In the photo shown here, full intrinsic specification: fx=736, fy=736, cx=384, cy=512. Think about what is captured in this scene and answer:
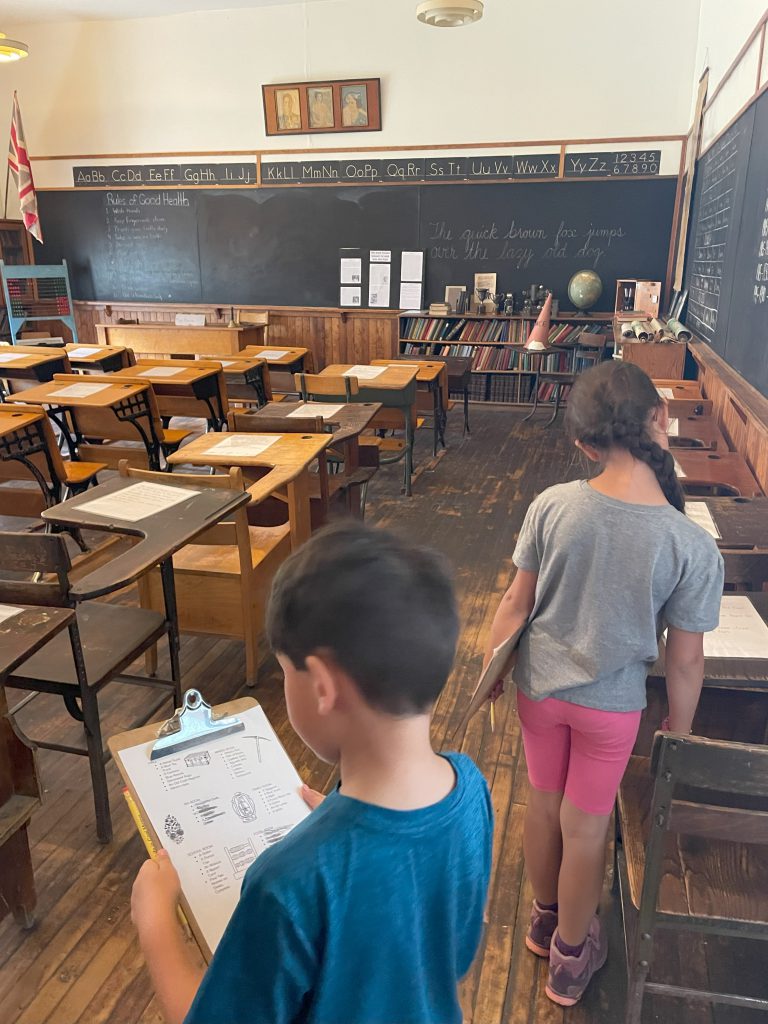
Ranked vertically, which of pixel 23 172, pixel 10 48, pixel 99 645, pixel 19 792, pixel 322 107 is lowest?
pixel 19 792

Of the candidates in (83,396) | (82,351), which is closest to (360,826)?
(83,396)

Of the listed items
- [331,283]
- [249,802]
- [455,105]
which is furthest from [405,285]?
[249,802]

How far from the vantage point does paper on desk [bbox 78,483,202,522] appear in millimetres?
1989

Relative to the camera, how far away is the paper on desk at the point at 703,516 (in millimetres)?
1919

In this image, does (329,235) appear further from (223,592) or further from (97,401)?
(223,592)

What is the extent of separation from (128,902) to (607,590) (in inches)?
53.6

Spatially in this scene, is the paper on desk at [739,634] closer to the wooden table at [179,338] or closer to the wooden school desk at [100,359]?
the wooden school desk at [100,359]

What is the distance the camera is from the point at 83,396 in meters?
3.78

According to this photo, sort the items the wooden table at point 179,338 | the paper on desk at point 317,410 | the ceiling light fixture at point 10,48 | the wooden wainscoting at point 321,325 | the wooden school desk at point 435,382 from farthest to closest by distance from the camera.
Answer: the wooden wainscoting at point 321,325 → the wooden table at point 179,338 → the ceiling light fixture at point 10,48 → the wooden school desk at point 435,382 → the paper on desk at point 317,410

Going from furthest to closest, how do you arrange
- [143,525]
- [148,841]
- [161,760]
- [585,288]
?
[585,288]
[143,525]
[161,760]
[148,841]

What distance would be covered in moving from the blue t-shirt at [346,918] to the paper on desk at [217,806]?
1.08 ft

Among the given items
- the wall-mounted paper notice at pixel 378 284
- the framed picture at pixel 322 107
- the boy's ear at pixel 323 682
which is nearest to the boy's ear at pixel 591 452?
the boy's ear at pixel 323 682

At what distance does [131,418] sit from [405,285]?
4689 millimetres

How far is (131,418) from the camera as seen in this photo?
387cm
